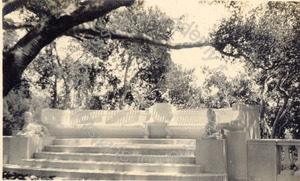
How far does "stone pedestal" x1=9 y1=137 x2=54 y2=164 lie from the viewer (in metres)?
9.98

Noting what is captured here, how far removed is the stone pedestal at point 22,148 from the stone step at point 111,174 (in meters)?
0.66

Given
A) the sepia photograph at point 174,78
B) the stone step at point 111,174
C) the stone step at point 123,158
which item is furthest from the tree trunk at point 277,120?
the stone step at point 123,158

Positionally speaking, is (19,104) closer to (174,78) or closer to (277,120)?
(174,78)

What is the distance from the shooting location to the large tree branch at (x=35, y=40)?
7285mm

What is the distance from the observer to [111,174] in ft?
27.9

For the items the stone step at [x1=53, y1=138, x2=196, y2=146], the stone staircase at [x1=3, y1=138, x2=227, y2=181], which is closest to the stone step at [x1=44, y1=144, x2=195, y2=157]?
the stone staircase at [x1=3, y1=138, x2=227, y2=181]

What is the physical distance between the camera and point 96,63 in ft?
31.8

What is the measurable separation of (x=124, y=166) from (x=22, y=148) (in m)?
3.08

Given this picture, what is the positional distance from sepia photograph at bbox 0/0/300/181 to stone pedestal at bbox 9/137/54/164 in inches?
1.0

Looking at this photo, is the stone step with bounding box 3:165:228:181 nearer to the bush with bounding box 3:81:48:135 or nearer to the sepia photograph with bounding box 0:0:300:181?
the sepia photograph with bounding box 0:0:300:181

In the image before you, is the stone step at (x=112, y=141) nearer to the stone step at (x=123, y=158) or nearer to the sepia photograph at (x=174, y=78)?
the sepia photograph at (x=174, y=78)

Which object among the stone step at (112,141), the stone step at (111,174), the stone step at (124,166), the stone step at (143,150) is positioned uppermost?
the stone step at (112,141)

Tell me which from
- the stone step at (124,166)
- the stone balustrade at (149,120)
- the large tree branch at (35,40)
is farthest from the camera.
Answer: the stone balustrade at (149,120)

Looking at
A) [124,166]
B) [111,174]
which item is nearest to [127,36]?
[124,166]
